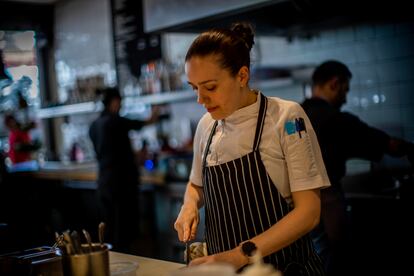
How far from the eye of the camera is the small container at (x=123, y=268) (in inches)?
67.9

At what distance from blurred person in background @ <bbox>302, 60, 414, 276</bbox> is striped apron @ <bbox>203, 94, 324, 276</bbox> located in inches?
54.7

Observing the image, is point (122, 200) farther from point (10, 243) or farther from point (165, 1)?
point (10, 243)

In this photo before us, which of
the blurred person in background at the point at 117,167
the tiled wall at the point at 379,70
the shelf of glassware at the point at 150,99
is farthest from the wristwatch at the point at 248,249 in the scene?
the blurred person in background at the point at 117,167

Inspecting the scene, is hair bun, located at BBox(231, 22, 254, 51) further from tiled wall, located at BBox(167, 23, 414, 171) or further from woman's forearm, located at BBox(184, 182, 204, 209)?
tiled wall, located at BBox(167, 23, 414, 171)

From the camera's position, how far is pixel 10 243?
2113mm

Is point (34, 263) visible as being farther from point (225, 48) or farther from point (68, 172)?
point (68, 172)

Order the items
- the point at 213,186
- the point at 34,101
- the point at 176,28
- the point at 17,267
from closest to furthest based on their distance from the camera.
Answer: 1. the point at 17,267
2. the point at 213,186
3. the point at 176,28
4. the point at 34,101

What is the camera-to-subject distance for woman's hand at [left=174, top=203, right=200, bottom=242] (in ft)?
6.07

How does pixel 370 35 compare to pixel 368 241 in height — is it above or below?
above

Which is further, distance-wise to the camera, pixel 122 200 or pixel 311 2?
pixel 122 200

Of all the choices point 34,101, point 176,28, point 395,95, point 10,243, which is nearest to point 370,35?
point 395,95

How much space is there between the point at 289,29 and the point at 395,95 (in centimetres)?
100

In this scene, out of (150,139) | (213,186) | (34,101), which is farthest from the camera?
(34,101)

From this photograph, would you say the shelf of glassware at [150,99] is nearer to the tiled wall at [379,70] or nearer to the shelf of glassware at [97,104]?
the shelf of glassware at [97,104]
